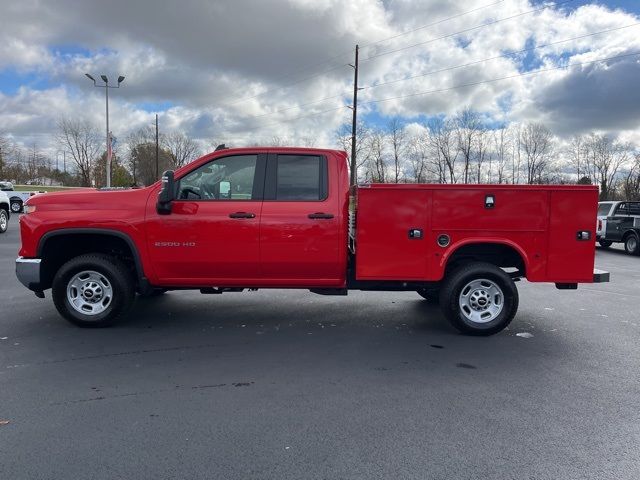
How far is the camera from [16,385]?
4004 millimetres

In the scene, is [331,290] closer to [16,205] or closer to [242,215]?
[242,215]

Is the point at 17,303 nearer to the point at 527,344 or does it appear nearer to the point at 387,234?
the point at 387,234

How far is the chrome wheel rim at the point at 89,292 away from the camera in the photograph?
18.6 feet

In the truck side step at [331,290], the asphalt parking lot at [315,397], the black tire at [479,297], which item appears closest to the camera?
the asphalt parking lot at [315,397]

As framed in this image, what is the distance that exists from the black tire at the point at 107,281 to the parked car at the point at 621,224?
607 inches

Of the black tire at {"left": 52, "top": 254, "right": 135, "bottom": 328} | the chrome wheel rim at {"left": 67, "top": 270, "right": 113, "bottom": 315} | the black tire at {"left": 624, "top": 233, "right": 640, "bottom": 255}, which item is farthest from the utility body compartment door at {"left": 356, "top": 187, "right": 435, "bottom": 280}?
the black tire at {"left": 624, "top": 233, "right": 640, "bottom": 255}

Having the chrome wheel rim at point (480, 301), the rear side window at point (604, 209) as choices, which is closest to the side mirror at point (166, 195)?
the chrome wheel rim at point (480, 301)

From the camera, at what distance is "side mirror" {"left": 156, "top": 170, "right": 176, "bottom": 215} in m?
5.40

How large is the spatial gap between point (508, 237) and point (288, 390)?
10.1 feet

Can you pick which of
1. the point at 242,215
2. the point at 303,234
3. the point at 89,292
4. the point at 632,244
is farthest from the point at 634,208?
the point at 89,292

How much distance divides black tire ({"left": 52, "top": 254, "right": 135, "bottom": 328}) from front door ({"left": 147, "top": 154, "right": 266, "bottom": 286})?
44 cm

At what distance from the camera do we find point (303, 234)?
5.48 metres

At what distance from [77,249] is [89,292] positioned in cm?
64

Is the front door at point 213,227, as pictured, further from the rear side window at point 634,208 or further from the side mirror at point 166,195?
the rear side window at point 634,208
